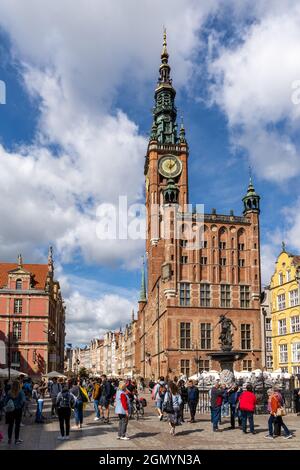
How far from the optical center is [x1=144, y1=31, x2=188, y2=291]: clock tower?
68.4 m

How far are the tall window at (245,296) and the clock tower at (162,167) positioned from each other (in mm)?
11561

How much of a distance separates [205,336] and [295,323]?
10.0 meters

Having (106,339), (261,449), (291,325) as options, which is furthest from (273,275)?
(106,339)

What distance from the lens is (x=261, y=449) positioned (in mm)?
13969

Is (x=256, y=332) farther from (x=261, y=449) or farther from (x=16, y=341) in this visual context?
(x=261, y=449)

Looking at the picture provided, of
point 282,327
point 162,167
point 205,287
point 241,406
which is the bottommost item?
point 241,406

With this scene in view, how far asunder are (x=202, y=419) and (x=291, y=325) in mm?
32122

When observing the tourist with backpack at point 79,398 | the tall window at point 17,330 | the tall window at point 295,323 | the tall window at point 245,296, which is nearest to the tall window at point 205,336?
the tall window at point 245,296

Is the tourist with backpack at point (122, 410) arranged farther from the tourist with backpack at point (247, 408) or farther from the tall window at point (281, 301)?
the tall window at point (281, 301)

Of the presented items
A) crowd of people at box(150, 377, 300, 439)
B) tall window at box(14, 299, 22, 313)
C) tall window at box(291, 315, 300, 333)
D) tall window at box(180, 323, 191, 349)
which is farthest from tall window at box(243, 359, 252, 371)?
crowd of people at box(150, 377, 300, 439)

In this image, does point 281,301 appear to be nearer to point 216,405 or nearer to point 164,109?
point 216,405

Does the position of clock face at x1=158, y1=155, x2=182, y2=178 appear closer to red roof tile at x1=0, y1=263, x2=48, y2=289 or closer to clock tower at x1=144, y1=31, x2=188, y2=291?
clock tower at x1=144, y1=31, x2=188, y2=291

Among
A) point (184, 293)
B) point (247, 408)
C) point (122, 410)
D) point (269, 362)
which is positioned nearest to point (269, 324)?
point (269, 362)

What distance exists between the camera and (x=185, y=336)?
185 ft
